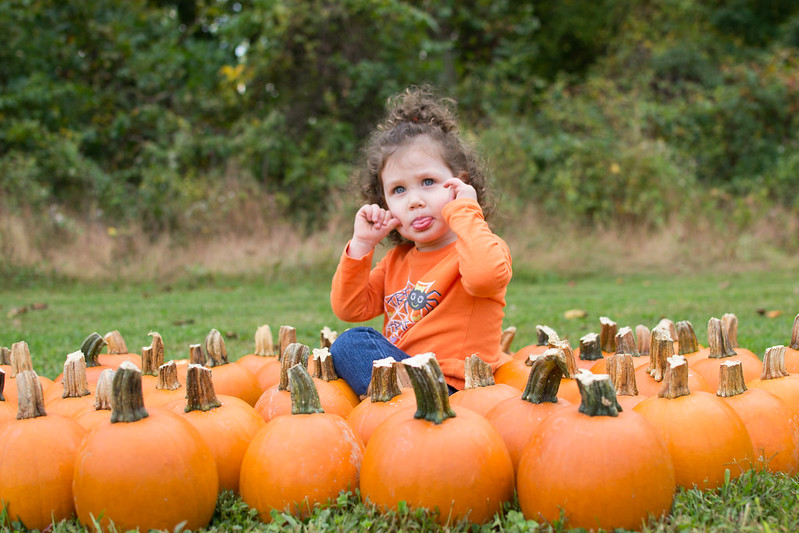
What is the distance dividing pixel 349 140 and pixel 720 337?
10673 mm

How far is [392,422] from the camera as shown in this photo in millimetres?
2018

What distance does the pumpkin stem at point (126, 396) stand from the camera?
1.89m

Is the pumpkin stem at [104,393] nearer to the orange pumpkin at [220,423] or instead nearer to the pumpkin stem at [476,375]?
the orange pumpkin at [220,423]

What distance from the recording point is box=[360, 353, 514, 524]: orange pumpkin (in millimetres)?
1853

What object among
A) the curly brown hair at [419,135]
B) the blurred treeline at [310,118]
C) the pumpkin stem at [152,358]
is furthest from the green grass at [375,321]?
the blurred treeline at [310,118]

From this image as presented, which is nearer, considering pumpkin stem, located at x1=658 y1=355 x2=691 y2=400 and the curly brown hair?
→ pumpkin stem, located at x1=658 y1=355 x2=691 y2=400

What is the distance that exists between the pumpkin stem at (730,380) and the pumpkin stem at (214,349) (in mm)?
2068

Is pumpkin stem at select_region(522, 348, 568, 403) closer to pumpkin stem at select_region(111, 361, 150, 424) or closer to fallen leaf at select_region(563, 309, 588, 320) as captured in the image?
pumpkin stem at select_region(111, 361, 150, 424)

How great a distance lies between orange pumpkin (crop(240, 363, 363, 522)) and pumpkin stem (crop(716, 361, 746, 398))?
1.27 metres

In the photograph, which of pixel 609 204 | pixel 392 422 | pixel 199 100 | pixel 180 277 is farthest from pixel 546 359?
pixel 199 100

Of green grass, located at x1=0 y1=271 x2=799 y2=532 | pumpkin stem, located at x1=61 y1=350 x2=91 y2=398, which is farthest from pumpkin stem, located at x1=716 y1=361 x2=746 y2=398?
pumpkin stem, located at x1=61 y1=350 x2=91 y2=398

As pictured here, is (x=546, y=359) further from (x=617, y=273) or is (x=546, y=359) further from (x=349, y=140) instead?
(x=349, y=140)

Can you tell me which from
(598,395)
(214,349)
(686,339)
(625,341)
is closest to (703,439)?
(598,395)

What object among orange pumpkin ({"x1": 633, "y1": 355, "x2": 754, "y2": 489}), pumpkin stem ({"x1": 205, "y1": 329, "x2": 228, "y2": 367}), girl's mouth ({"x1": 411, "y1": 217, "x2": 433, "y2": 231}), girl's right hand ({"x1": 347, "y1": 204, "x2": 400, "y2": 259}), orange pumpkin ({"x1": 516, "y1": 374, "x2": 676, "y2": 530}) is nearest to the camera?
orange pumpkin ({"x1": 516, "y1": 374, "x2": 676, "y2": 530})
